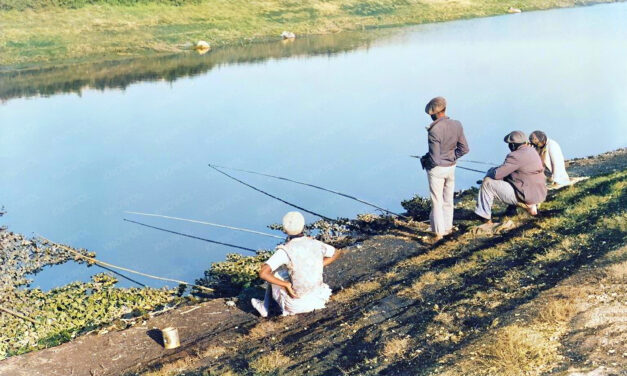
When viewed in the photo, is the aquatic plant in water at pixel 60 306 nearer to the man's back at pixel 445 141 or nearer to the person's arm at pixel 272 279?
the person's arm at pixel 272 279

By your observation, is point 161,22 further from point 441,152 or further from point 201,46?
point 441,152

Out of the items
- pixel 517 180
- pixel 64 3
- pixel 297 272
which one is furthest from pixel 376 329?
pixel 64 3

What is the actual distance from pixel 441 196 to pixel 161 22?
150ft

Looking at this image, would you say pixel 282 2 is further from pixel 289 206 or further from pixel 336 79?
pixel 289 206

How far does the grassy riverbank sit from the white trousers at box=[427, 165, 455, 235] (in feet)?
119

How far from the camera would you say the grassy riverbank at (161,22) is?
44656 mm

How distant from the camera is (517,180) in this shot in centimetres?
1123

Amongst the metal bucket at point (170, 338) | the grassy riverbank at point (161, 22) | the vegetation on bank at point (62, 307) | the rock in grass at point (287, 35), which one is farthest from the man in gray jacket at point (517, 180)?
the rock in grass at point (287, 35)

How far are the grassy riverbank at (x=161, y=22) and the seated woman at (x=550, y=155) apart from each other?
1437 inches

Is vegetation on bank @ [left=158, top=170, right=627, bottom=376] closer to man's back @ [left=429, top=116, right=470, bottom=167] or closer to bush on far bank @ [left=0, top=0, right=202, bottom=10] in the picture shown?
man's back @ [left=429, top=116, right=470, bottom=167]

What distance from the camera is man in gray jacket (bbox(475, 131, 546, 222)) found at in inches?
432

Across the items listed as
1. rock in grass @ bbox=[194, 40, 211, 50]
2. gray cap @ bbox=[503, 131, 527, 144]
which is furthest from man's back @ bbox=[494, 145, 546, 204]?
rock in grass @ bbox=[194, 40, 211, 50]

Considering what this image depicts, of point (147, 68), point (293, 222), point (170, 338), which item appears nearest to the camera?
point (293, 222)

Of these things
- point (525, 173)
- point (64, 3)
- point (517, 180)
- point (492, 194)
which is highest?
point (64, 3)
